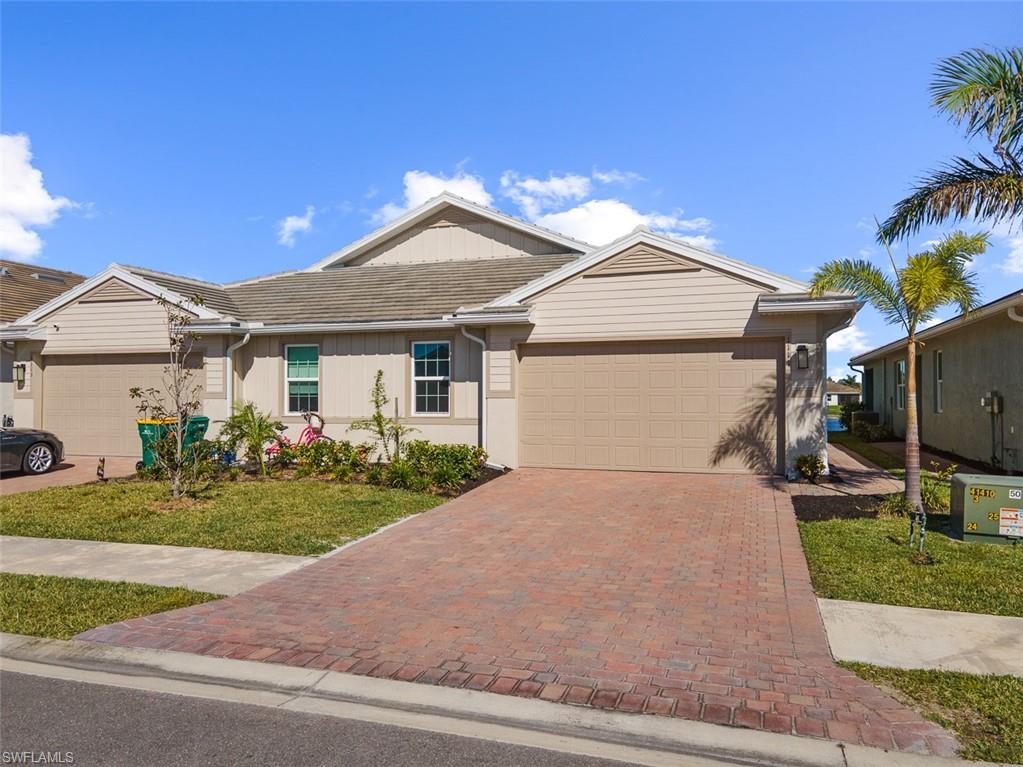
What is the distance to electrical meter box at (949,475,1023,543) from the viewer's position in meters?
7.98

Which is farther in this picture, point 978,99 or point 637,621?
point 978,99

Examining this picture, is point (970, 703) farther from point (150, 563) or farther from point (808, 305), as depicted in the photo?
point (808, 305)

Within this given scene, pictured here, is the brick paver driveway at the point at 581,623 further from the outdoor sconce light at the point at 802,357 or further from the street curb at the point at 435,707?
the outdoor sconce light at the point at 802,357

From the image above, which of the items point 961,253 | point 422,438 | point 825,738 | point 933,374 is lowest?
point 825,738

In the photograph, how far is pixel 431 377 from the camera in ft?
50.2

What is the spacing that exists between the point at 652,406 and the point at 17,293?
20497 mm

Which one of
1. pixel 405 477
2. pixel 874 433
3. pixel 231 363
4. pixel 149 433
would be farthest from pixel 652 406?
pixel 874 433

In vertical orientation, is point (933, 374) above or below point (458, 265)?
below

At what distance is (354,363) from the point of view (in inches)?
617

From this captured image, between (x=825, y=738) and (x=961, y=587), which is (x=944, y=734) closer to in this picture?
(x=825, y=738)

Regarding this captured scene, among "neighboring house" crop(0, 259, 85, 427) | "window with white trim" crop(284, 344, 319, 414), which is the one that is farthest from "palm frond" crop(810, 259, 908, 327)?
"neighboring house" crop(0, 259, 85, 427)

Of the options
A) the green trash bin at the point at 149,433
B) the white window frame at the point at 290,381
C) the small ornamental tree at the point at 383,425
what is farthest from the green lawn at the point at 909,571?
the green trash bin at the point at 149,433

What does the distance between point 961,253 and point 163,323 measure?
15.7m

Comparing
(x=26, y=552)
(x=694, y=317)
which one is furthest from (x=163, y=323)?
(x=694, y=317)
